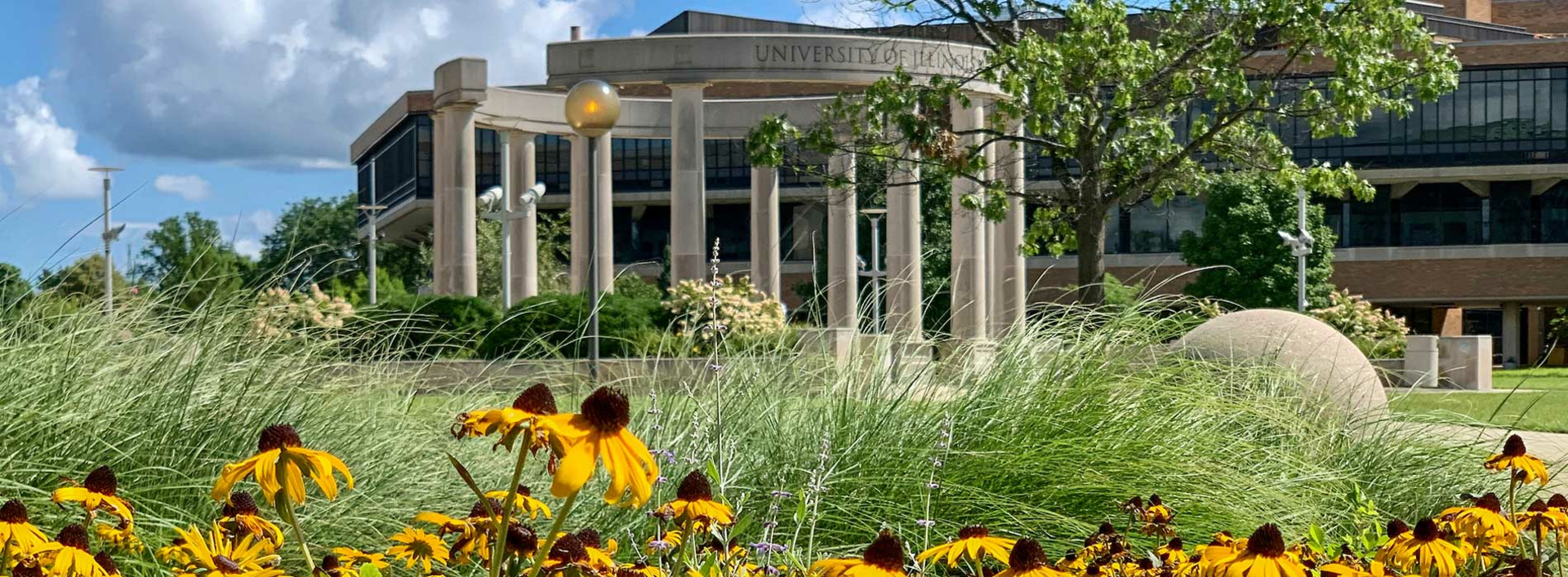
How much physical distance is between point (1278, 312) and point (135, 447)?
8.20m

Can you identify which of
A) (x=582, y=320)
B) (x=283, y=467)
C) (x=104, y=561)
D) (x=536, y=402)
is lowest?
(x=582, y=320)

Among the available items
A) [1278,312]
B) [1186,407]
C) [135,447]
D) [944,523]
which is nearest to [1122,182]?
[1278,312]

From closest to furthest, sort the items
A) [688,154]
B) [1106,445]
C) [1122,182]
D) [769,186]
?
1. [1106,445]
2. [1122,182]
3. [688,154]
4. [769,186]

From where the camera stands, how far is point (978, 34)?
17141 mm

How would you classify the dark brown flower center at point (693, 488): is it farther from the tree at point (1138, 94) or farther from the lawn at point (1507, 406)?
the tree at point (1138, 94)

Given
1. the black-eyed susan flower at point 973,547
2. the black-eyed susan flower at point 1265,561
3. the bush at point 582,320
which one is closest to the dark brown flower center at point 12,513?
the black-eyed susan flower at point 973,547

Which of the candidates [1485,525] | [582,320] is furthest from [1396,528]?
[582,320]

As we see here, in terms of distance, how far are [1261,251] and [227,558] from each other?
5144cm

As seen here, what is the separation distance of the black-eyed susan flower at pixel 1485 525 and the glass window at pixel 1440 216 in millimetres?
61191

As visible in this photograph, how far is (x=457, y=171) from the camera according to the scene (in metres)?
28.6

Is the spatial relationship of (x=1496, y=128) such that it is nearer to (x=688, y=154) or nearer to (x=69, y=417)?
(x=688, y=154)

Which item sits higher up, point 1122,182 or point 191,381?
point 1122,182

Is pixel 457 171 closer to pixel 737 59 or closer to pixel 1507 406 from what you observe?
pixel 737 59

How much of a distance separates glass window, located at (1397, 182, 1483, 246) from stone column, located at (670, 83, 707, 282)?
139 feet
